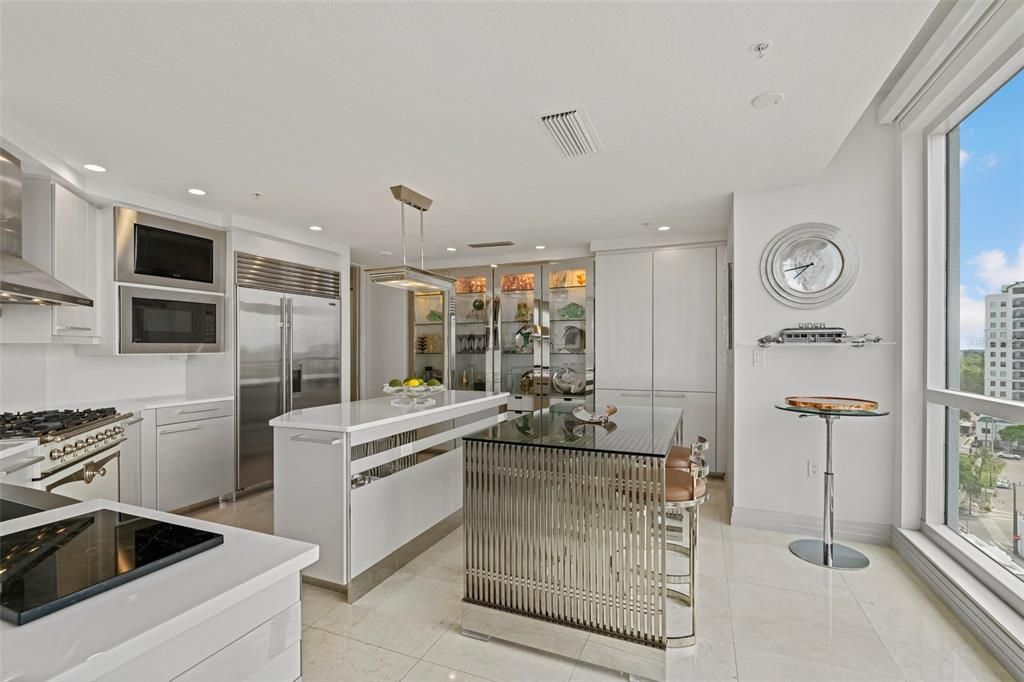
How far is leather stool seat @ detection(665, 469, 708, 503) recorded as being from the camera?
86.7 inches

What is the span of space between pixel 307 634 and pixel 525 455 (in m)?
1.31

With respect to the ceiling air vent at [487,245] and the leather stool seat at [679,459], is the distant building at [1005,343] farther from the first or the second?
the ceiling air vent at [487,245]

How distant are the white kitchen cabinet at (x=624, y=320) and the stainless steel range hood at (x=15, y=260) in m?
4.31

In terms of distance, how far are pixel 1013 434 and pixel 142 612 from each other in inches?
126

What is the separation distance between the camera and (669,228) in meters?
4.75

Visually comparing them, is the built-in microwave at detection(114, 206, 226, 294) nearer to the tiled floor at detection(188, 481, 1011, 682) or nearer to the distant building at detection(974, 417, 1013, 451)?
the tiled floor at detection(188, 481, 1011, 682)

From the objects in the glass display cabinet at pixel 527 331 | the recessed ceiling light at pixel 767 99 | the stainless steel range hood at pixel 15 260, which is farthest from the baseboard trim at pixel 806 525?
the stainless steel range hood at pixel 15 260

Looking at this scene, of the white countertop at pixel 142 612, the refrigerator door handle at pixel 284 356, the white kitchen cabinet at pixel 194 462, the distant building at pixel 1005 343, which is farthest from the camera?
the refrigerator door handle at pixel 284 356

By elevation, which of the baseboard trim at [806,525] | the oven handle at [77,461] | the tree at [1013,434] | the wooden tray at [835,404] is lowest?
the baseboard trim at [806,525]

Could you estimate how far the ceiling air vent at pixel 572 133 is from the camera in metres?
2.41

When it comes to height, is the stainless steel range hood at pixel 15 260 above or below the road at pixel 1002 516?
above

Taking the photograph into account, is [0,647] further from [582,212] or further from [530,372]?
[530,372]

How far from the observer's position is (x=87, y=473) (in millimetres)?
2932

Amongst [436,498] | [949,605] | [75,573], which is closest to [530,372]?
[436,498]
